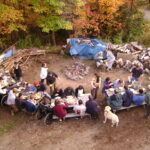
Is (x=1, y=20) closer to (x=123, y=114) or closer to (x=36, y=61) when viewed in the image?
(x=36, y=61)

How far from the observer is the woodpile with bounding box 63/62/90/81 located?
13257mm

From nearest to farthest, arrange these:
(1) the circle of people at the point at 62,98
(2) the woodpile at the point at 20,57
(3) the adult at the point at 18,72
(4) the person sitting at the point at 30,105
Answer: (1) the circle of people at the point at 62,98
(4) the person sitting at the point at 30,105
(3) the adult at the point at 18,72
(2) the woodpile at the point at 20,57

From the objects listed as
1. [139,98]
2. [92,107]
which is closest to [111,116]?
[92,107]

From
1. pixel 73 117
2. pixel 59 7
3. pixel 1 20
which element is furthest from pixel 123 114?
pixel 1 20

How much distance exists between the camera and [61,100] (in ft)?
31.9

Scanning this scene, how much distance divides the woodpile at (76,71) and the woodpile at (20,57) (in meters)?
2.59

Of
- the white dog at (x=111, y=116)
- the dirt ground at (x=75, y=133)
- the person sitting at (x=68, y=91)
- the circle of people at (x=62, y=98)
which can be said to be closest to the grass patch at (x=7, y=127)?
the dirt ground at (x=75, y=133)

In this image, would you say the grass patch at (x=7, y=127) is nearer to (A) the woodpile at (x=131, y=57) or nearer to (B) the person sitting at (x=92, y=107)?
(B) the person sitting at (x=92, y=107)

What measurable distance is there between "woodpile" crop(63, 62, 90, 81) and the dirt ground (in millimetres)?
3905

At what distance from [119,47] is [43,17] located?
19.5 feet

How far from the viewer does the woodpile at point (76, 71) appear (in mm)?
13257

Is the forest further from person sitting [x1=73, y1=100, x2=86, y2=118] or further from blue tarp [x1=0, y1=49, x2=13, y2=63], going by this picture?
person sitting [x1=73, y1=100, x2=86, y2=118]

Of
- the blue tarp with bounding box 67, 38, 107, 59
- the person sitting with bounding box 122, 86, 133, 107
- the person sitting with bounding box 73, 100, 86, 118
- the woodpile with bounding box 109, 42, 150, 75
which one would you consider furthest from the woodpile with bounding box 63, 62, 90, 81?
the person sitting with bounding box 122, 86, 133, 107

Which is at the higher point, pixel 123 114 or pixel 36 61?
pixel 36 61
